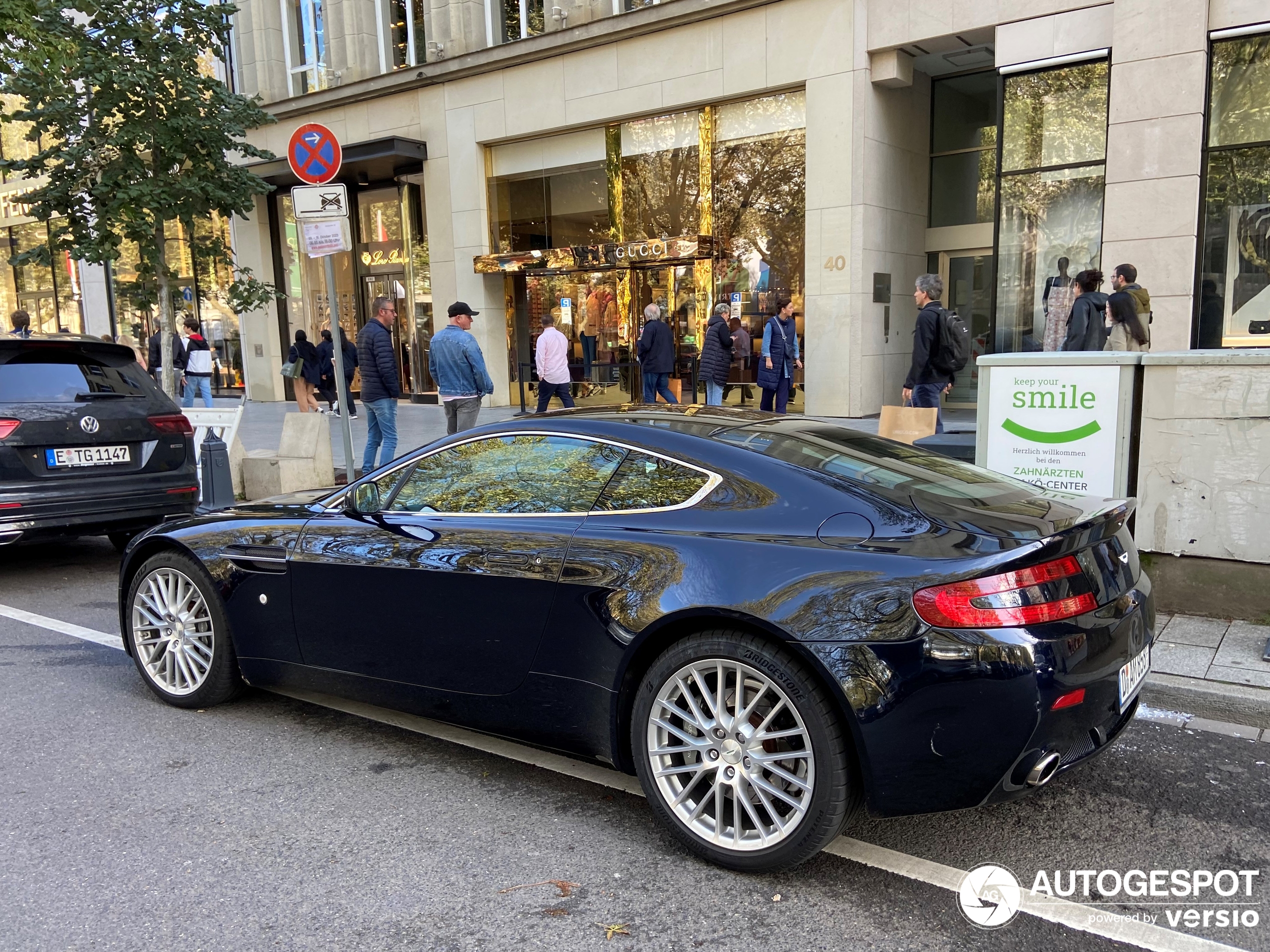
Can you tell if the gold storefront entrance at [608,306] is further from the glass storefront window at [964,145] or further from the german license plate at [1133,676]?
the german license plate at [1133,676]

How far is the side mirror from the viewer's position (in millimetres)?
3945

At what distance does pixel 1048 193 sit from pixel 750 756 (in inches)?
466

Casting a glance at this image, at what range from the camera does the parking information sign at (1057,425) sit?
558 centimetres

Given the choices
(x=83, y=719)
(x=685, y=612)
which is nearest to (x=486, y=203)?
(x=83, y=719)

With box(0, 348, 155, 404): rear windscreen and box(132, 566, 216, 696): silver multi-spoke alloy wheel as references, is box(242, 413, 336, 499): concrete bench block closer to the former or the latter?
box(0, 348, 155, 404): rear windscreen

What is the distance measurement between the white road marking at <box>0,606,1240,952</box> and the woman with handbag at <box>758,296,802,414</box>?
30.7 ft

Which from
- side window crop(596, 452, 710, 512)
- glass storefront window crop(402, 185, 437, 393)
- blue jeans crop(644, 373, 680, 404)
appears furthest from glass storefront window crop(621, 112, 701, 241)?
side window crop(596, 452, 710, 512)

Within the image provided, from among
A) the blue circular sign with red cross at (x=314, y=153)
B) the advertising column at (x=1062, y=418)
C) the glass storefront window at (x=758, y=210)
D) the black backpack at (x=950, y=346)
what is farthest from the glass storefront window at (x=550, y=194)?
the advertising column at (x=1062, y=418)

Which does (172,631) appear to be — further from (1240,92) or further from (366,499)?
(1240,92)

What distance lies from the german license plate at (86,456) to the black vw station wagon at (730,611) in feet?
11.4

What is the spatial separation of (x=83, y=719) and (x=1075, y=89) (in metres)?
12.7

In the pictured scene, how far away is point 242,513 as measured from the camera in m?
4.41

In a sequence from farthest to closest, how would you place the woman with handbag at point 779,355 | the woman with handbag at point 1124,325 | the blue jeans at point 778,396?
the blue jeans at point 778,396, the woman with handbag at point 779,355, the woman with handbag at point 1124,325

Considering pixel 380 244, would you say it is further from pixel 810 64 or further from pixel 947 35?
pixel 947 35
